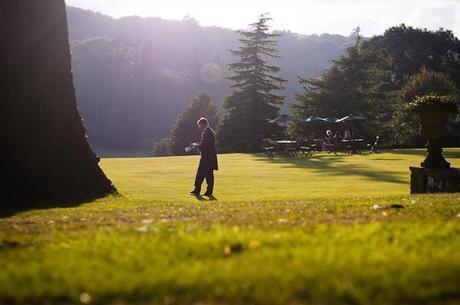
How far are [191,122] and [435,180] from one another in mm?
58074

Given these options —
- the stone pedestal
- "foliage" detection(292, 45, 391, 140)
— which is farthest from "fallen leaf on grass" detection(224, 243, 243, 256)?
"foliage" detection(292, 45, 391, 140)

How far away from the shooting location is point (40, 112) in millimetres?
10445

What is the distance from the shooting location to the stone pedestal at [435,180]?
40.0 feet

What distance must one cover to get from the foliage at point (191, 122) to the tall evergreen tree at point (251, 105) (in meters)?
13.6

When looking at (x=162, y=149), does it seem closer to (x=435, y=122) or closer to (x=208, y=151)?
(x=208, y=151)

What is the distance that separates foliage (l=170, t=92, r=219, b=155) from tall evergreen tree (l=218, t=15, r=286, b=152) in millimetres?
13618

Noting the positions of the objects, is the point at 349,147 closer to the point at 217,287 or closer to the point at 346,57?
the point at 346,57

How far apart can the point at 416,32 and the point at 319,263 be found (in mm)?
68211

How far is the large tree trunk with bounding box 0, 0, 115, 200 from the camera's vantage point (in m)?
9.91

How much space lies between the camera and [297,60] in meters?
200

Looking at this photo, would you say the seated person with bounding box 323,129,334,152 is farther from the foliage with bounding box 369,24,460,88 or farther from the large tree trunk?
the foliage with bounding box 369,24,460,88

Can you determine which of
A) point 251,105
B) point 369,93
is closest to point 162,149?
point 251,105

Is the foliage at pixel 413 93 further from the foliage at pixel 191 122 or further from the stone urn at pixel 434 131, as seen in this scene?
the stone urn at pixel 434 131

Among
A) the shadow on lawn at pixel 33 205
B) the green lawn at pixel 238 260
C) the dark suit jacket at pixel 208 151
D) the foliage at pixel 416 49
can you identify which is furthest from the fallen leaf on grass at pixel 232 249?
the foliage at pixel 416 49
